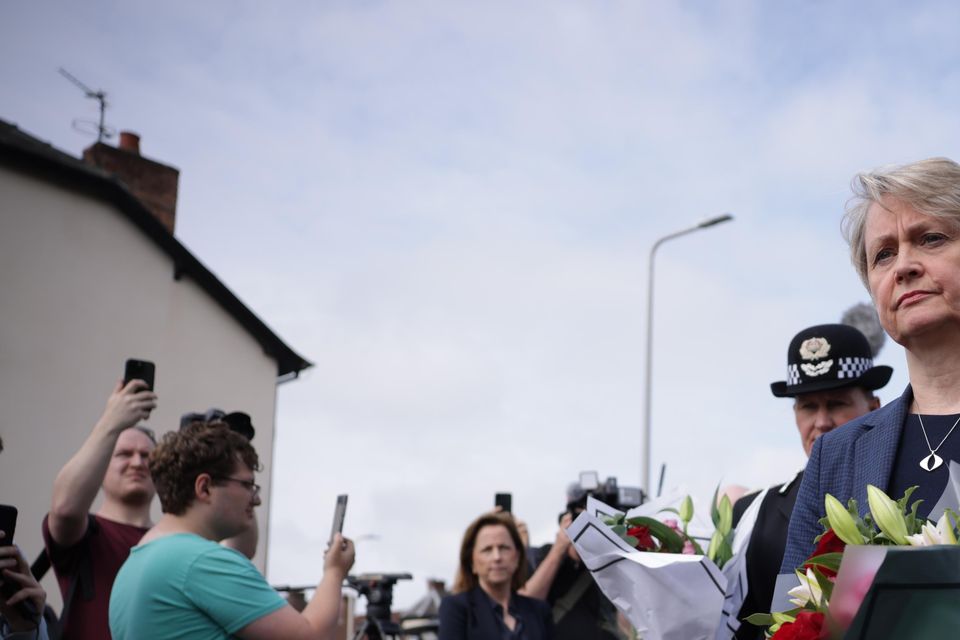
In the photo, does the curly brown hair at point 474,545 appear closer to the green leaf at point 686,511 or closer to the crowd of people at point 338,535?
the crowd of people at point 338,535

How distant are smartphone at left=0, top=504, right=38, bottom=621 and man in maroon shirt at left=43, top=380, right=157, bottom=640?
71 centimetres

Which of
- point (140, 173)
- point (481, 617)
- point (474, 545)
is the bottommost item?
point (481, 617)

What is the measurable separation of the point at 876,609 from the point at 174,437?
3.05 m

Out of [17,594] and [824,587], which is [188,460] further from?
[824,587]

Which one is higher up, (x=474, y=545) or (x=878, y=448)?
(x=878, y=448)

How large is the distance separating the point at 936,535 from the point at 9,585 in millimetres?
2565

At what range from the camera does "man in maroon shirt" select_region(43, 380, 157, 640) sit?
12.5 ft

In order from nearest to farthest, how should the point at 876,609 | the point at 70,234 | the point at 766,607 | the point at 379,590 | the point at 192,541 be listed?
the point at 876,609
the point at 766,607
the point at 192,541
the point at 379,590
the point at 70,234

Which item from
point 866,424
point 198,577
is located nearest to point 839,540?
point 866,424

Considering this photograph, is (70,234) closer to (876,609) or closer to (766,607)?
(766,607)

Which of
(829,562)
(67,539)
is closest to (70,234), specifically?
(67,539)

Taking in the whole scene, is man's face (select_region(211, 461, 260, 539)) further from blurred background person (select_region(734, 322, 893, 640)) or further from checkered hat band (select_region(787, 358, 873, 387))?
checkered hat band (select_region(787, 358, 873, 387))

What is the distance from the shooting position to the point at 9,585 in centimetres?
298

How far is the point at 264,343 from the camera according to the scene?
20047 millimetres
